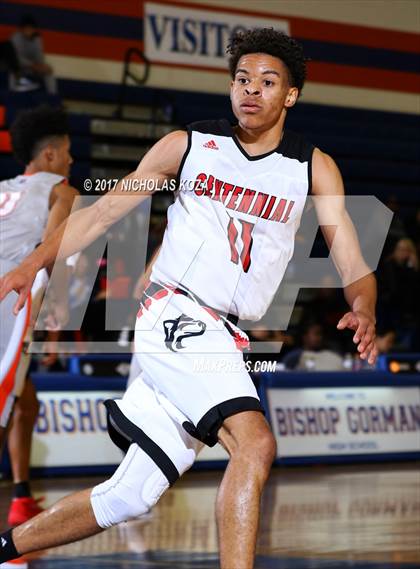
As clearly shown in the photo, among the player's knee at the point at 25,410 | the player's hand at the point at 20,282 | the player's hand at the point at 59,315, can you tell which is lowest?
the player's knee at the point at 25,410

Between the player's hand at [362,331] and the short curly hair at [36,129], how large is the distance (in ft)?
9.95

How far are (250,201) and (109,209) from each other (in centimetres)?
49

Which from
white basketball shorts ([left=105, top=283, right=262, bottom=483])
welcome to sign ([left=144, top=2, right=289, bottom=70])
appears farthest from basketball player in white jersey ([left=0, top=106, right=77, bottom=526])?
welcome to sign ([left=144, top=2, right=289, bottom=70])

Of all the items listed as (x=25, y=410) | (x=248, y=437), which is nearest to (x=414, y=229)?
(x=25, y=410)

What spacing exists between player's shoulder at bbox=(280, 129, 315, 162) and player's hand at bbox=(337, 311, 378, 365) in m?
0.65

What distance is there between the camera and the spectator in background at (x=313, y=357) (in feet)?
35.5

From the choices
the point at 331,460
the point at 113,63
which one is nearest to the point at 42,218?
the point at 331,460

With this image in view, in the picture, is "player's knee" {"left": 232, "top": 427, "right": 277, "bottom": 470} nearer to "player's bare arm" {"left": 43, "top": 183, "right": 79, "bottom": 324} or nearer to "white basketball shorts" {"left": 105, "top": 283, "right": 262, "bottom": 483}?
"white basketball shorts" {"left": 105, "top": 283, "right": 262, "bottom": 483}

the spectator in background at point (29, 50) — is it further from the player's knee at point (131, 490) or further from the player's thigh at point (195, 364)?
the player's knee at point (131, 490)

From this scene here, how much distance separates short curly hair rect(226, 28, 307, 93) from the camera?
415cm

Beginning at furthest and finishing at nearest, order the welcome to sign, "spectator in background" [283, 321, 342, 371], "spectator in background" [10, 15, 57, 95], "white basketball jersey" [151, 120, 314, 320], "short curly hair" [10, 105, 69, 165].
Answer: the welcome to sign < "spectator in background" [10, 15, 57, 95] < "spectator in background" [283, 321, 342, 371] < "short curly hair" [10, 105, 69, 165] < "white basketball jersey" [151, 120, 314, 320]

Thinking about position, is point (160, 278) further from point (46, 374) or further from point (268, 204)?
point (46, 374)

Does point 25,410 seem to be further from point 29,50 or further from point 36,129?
point 29,50

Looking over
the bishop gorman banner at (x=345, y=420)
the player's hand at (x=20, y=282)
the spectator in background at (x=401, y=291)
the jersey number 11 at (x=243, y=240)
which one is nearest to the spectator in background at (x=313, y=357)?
the bishop gorman banner at (x=345, y=420)
